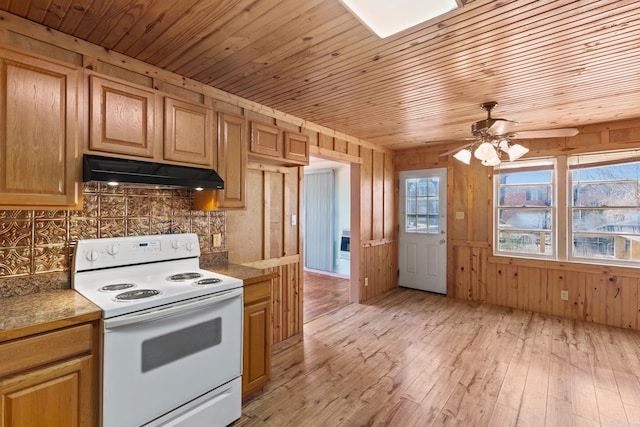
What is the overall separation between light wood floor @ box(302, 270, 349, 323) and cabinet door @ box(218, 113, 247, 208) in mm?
2137

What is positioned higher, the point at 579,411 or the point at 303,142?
the point at 303,142

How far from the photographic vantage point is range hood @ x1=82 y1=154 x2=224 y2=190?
1.75 m

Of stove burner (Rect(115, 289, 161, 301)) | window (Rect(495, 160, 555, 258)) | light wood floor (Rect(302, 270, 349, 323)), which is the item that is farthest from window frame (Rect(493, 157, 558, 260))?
stove burner (Rect(115, 289, 161, 301))

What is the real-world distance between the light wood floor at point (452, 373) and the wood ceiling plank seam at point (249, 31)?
8.06 ft

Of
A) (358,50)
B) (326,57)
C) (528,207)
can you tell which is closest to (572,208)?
(528,207)

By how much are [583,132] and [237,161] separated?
13.8ft

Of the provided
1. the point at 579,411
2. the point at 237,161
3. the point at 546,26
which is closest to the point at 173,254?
the point at 237,161

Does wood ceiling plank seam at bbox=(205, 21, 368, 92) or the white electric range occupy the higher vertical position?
wood ceiling plank seam at bbox=(205, 21, 368, 92)

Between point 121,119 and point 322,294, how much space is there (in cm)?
398

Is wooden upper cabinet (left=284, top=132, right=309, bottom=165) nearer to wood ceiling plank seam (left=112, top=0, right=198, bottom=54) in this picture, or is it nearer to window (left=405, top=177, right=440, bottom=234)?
wood ceiling plank seam (left=112, top=0, right=198, bottom=54)

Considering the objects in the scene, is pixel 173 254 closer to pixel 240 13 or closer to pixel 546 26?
pixel 240 13

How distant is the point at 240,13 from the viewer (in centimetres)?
171

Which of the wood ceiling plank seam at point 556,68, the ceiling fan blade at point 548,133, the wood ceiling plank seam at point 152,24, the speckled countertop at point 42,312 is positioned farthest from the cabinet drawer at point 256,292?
the ceiling fan blade at point 548,133

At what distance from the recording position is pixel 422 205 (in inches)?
210
